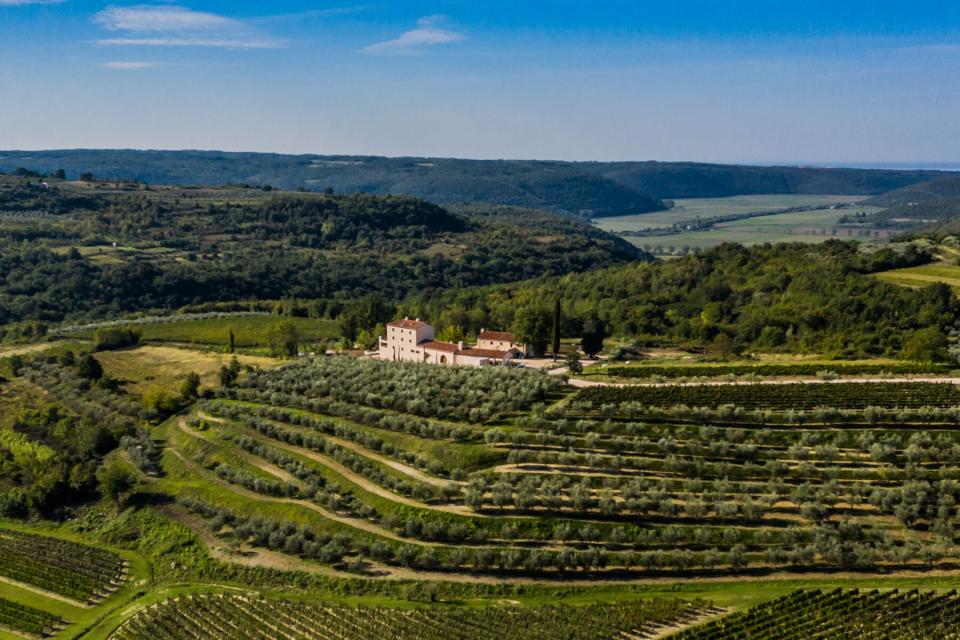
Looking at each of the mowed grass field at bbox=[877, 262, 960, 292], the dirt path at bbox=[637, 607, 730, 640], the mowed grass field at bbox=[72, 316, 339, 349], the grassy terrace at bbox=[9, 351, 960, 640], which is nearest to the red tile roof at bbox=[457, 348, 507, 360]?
the grassy terrace at bbox=[9, 351, 960, 640]

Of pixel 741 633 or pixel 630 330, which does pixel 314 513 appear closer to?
pixel 741 633

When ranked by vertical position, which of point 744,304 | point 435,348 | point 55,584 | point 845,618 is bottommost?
point 55,584

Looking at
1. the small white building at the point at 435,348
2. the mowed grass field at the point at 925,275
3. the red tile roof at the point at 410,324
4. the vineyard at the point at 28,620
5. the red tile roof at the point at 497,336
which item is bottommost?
the vineyard at the point at 28,620

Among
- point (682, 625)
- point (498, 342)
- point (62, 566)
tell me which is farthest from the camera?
point (498, 342)

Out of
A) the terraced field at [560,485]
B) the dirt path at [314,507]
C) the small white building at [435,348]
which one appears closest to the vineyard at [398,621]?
the terraced field at [560,485]

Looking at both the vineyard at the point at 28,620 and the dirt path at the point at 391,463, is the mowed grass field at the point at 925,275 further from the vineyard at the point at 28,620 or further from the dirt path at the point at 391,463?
the vineyard at the point at 28,620

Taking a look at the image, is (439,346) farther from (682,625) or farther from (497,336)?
(682,625)

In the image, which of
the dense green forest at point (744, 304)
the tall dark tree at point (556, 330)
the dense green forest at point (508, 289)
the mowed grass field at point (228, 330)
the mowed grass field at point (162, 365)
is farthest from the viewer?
the mowed grass field at point (228, 330)

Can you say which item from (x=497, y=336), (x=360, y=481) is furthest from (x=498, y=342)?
(x=360, y=481)
